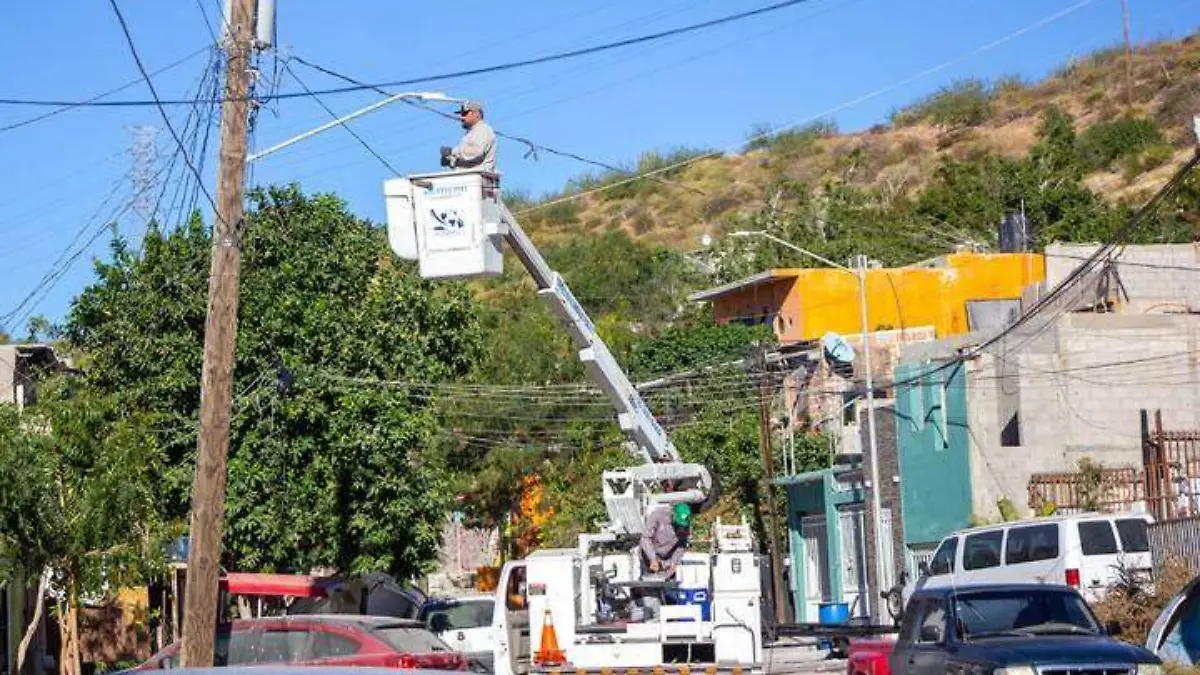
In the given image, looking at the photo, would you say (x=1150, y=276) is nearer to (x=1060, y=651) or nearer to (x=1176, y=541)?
(x=1176, y=541)

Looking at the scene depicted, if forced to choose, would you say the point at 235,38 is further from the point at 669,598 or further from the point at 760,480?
the point at 760,480

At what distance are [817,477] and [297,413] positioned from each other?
16.9 m

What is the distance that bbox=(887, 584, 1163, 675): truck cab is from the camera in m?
15.5

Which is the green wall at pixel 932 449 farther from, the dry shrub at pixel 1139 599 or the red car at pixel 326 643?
the red car at pixel 326 643

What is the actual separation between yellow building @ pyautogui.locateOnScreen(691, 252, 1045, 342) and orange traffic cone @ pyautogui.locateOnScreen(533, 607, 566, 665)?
109ft

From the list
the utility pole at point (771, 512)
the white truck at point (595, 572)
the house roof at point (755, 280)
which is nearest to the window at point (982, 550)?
the white truck at point (595, 572)

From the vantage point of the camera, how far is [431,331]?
3962cm


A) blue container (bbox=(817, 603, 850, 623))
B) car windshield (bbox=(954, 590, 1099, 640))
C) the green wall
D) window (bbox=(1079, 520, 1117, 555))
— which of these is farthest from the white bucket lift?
blue container (bbox=(817, 603, 850, 623))

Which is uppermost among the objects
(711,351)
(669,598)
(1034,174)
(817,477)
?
(1034,174)

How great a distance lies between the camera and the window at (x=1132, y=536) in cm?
2694

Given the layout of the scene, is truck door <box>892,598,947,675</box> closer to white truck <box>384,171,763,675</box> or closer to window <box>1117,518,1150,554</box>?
white truck <box>384,171,763,675</box>

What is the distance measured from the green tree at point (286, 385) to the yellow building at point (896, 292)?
71.1 feet

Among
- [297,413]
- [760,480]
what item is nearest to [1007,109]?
[760,480]

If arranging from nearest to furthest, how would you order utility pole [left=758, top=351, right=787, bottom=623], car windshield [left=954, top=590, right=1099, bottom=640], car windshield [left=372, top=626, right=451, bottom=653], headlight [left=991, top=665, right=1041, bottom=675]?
headlight [left=991, top=665, right=1041, bottom=675]
car windshield [left=954, top=590, right=1099, bottom=640]
car windshield [left=372, top=626, right=451, bottom=653]
utility pole [left=758, top=351, right=787, bottom=623]
